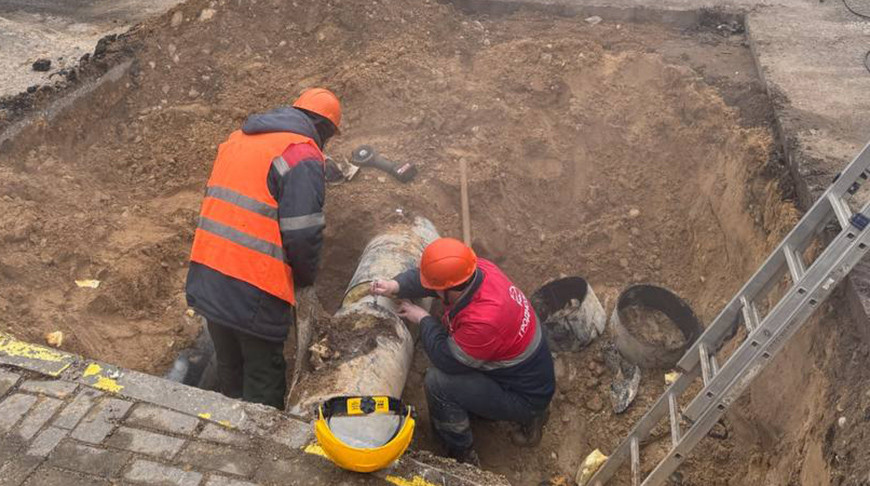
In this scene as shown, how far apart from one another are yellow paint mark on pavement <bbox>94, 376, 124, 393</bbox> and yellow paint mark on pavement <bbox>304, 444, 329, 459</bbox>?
3.85 ft

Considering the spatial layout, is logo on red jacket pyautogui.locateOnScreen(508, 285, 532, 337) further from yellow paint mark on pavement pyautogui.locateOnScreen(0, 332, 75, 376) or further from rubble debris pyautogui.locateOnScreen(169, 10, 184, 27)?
rubble debris pyautogui.locateOnScreen(169, 10, 184, 27)

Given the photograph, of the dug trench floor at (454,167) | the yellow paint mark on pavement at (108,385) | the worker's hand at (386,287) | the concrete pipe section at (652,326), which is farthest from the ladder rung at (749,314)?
the yellow paint mark on pavement at (108,385)

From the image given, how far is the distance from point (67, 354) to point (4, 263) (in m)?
1.37

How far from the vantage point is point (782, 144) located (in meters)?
5.34

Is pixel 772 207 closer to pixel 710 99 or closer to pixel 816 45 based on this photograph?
pixel 710 99

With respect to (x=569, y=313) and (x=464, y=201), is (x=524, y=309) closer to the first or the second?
(x=569, y=313)

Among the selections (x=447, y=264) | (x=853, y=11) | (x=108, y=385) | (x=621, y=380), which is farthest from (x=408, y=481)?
(x=853, y=11)

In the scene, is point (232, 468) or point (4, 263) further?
point (4, 263)

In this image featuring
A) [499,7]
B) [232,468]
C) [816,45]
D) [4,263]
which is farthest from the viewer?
[499,7]

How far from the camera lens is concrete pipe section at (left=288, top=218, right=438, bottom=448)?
3.19 meters

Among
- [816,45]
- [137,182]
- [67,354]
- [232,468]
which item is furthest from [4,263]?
[816,45]

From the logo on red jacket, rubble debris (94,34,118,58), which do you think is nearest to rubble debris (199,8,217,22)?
rubble debris (94,34,118,58)

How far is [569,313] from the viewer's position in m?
5.11

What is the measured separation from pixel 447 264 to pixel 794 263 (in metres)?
1.82
